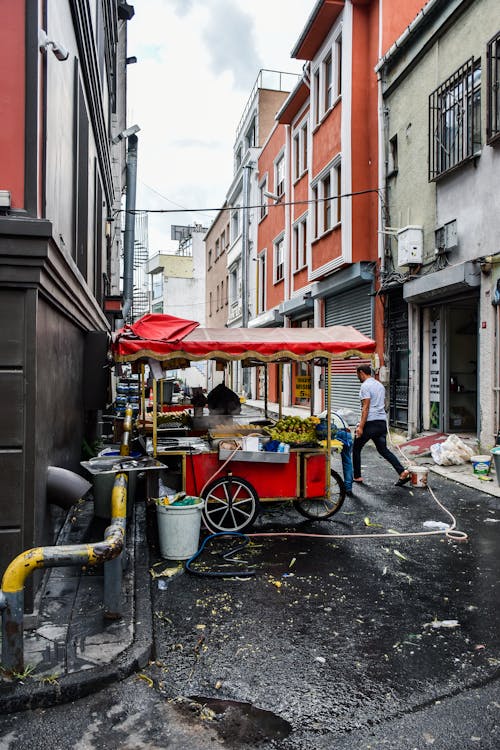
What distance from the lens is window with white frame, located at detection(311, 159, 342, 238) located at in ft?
60.4

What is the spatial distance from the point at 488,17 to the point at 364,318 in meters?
8.28

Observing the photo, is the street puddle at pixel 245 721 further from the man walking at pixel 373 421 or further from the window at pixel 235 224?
the window at pixel 235 224

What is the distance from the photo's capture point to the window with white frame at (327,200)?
18422 millimetres

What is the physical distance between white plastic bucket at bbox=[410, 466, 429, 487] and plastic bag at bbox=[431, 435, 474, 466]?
1.56 m

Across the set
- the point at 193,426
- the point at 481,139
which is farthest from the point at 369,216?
the point at 193,426

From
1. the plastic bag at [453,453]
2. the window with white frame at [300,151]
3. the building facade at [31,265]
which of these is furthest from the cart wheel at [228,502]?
the window with white frame at [300,151]

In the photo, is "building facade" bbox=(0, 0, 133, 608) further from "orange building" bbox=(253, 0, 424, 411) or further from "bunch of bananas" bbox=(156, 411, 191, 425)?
"orange building" bbox=(253, 0, 424, 411)

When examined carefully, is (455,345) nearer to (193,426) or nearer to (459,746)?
(193,426)

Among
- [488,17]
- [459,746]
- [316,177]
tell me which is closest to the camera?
[459,746]

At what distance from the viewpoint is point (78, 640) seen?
4199mm

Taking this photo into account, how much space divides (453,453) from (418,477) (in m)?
1.79

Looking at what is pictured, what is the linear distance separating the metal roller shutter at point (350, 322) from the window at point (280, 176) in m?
9.29

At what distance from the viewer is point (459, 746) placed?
3154 millimetres

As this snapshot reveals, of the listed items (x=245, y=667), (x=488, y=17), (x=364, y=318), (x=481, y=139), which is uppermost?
(x=488, y=17)
